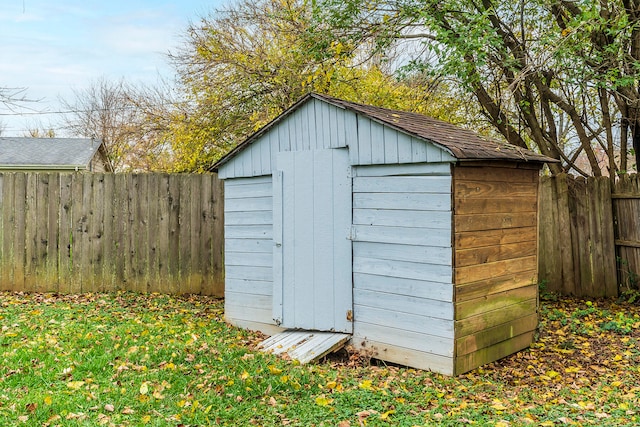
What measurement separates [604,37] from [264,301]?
586cm

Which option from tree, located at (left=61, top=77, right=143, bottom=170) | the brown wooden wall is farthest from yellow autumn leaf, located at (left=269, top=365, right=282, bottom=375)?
tree, located at (left=61, top=77, right=143, bottom=170)

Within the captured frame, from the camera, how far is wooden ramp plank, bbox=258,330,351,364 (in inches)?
202

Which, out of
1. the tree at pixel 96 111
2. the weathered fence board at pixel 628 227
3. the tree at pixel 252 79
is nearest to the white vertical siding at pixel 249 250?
the tree at pixel 252 79

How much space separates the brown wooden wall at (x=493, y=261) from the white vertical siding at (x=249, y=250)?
233cm

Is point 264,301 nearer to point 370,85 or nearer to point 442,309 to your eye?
point 442,309

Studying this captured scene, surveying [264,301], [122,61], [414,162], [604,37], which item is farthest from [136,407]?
[122,61]

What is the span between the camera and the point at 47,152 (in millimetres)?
18703

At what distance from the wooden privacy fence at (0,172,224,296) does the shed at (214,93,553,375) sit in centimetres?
201

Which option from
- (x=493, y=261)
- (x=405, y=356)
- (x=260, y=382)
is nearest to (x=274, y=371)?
(x=260, y=382)

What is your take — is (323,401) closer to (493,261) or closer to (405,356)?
(405,356)

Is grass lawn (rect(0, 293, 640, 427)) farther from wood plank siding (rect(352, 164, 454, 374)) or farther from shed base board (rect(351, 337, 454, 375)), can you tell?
wood plank siding (rect(352, 164, 454, 374))

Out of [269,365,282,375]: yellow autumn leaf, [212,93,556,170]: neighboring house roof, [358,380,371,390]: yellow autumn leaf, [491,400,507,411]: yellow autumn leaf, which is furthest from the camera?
[212,93,556,170]: neighboring house roof

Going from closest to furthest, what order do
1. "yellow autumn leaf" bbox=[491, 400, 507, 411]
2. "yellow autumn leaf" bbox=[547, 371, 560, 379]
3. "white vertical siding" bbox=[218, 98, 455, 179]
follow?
"yellow autumn leaf" bbox=[491, 400, 507, 411]
"yellow autumn leaf" bbox=[547, 371, 560, 379]
"white vertical siding" bbox=[218, 98, 455, 179]

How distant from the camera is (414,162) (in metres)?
4.96
